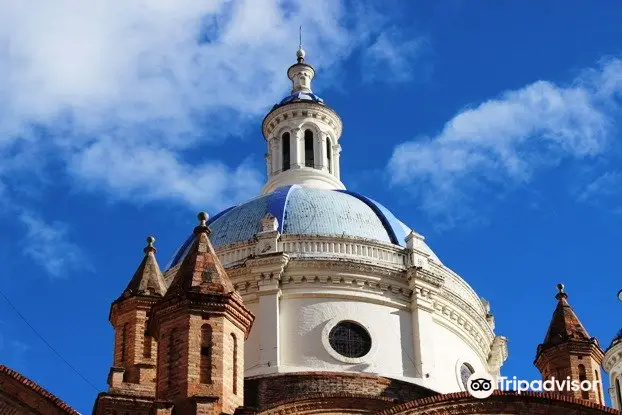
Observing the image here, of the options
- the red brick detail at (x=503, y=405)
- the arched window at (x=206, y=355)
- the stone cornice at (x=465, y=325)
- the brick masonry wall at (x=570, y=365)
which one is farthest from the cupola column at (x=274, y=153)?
the red brick detail at (x=503, y=405)

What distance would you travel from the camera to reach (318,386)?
34094 millimetres

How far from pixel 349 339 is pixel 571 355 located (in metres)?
6.68

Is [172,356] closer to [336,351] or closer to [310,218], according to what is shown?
[336,351]

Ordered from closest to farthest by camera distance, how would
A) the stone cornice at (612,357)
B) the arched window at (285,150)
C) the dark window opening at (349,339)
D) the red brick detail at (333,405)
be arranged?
the red brick detail at (333,405) → the dark window opening at (349,339) → the stone cornice at (612,357) → the arched window at (285,150)

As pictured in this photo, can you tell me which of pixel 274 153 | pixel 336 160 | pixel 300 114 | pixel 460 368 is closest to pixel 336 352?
pixel 460 368

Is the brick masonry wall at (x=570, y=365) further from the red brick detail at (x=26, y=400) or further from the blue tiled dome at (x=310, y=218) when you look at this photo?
the red brick detail at (x=26, y=400)

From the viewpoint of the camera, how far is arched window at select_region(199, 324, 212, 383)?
25.8 metres

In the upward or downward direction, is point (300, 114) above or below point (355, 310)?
above

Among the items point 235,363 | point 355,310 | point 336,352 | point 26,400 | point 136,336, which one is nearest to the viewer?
point 26,400

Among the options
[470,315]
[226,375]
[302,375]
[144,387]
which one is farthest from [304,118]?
[226,375]

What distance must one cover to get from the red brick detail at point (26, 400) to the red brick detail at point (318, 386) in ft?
30.3

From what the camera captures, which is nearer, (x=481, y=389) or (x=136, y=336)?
(x=481, y=389)

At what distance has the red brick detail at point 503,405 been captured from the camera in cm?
2584

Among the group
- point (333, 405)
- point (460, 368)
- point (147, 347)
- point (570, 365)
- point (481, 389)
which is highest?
point (460, 368)
